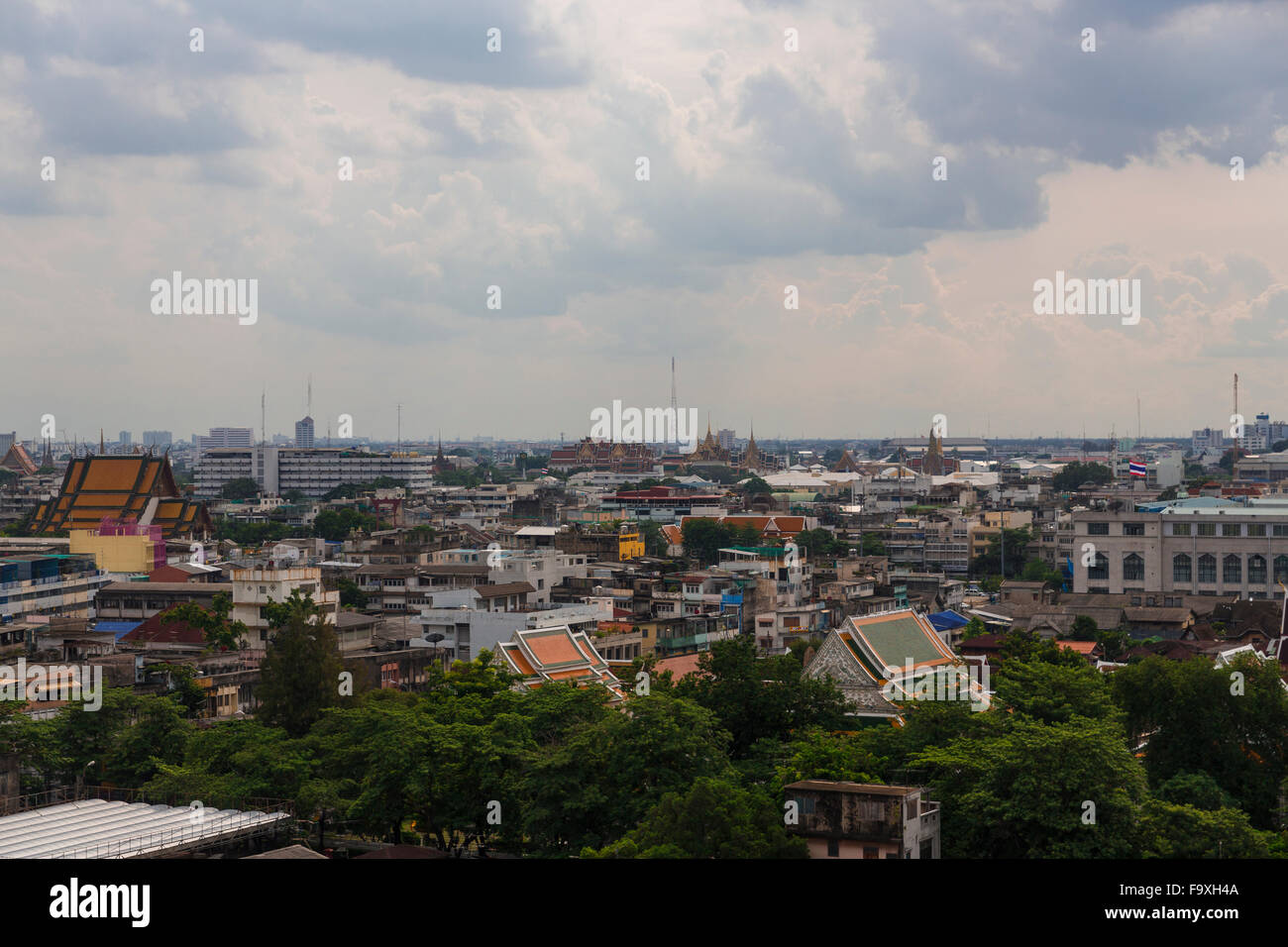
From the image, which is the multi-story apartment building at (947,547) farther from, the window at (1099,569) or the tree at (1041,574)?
the window at (1099,569)

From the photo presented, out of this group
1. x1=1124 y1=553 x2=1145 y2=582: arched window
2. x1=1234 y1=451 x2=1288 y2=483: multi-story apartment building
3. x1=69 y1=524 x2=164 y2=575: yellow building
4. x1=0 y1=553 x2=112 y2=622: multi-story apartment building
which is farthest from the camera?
x1=1234 y1=451 x2=1288 y2=483: multi-story apartment building

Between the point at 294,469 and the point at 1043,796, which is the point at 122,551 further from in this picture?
the point at 294,469

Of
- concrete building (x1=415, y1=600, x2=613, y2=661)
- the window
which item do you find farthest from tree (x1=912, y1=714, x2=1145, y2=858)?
the window

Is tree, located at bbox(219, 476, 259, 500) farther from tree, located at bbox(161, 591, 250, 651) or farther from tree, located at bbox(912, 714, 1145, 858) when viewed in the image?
tree, located at bbox(912, 714, 1145, 858)

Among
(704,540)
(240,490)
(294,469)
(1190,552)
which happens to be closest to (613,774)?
(1190,552)

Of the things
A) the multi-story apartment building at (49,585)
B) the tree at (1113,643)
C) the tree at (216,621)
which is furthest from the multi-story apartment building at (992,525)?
the tree at (216,621)
